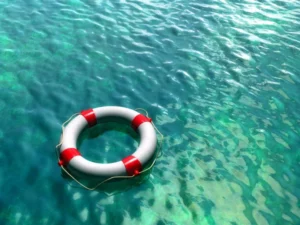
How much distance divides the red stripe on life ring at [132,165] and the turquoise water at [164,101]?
1.13 ft

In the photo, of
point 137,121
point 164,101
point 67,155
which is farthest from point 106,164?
point 164,101

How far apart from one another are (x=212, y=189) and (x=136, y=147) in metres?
1.80

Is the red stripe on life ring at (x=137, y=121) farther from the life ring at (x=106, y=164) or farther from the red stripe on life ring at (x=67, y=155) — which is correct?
the red stripe on life ring at (x=67, y=155)

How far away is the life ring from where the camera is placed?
564 centimetres

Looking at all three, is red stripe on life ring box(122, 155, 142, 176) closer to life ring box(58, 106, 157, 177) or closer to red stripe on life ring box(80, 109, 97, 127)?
life ring box(58, 106, 157, 177)

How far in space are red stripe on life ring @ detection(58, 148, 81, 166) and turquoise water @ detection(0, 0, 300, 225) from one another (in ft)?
1.00

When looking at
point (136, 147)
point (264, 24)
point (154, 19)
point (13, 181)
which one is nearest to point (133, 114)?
point (136, 147)

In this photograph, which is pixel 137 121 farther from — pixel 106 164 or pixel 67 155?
pixel 67 155

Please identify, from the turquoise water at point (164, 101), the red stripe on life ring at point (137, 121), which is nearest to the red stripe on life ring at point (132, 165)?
the turquoise water at point (164, 101)

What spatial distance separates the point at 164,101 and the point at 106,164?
266cm

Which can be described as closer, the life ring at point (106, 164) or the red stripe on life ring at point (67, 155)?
the life ring at point (106, 164)

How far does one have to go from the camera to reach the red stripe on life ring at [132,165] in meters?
5.76

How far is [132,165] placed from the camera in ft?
19.0

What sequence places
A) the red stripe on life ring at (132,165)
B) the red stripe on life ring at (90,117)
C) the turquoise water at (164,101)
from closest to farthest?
1. the turquoise water at (164,101)
2. the red stripe on life ring at (132,165)
3. the red stripe on life ring at (90,117)
